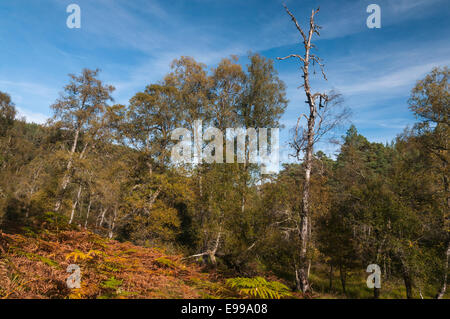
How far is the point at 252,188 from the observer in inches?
418

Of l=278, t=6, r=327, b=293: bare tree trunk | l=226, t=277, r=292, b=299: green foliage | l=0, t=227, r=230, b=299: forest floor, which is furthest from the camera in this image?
l=278, t=6, r=327, b=293: bare tree trunk

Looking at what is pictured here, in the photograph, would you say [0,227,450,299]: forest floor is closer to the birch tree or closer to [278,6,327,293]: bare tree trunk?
[278,6,327,293]: bare tree trunk

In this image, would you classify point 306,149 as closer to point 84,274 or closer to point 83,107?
point 84,274

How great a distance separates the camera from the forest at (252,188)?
9.31 metres

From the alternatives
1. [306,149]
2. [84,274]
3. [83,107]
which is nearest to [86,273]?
[84,274]

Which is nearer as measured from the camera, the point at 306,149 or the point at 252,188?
the point at 306,149

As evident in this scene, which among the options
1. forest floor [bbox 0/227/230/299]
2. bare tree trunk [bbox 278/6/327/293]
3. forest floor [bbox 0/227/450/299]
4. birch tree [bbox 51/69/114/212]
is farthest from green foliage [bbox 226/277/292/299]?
birch tree [bbox 51/69/114/212]

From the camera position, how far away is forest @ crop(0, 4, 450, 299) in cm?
931

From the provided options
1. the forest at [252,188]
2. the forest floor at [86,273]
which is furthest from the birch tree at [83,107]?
the forest floor at [86,273]

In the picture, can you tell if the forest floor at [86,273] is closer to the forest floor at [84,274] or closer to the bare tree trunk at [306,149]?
the forest floor at [84,274]

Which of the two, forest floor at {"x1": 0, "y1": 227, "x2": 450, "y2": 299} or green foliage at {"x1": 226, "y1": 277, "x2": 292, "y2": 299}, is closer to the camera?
forest floor at {"x1": 0, "y1": 227, "x2": 450, "y2": 299}

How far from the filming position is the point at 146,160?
58.8ft
